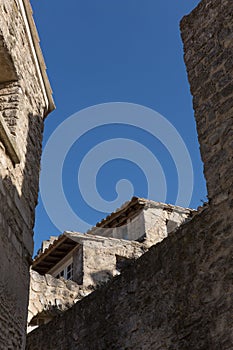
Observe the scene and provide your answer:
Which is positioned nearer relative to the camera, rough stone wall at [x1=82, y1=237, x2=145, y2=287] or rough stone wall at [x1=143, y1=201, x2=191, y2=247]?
rough stone wall at [x1=82, y1=237, x2=145, y2=287]

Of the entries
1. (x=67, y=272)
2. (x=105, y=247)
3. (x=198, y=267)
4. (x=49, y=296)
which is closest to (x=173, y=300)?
(x=198, y=267)

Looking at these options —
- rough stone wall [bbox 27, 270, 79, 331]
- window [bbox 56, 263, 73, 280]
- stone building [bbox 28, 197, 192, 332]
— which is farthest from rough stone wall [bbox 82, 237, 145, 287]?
rough stone wall [bbox 27, 270, 79, 331]

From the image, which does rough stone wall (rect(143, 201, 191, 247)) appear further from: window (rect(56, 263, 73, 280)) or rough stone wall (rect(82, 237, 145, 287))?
window (rect(56, 263, 73, 280))

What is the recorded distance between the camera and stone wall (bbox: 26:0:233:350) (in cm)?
532

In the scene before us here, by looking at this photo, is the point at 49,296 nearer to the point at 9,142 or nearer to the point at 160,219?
the point at 160,219

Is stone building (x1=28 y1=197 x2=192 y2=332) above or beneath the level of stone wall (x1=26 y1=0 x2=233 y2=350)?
above

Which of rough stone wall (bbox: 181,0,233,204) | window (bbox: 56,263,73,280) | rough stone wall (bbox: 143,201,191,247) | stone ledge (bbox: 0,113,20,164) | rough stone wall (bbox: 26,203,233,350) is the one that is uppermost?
rough stone wall (bbox: 143,201,191,247)

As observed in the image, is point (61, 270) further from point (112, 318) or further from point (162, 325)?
point (162, 325)

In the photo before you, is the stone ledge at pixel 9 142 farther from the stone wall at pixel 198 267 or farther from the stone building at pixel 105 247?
the stone building at pixel 105 247

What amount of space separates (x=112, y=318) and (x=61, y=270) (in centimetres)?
859

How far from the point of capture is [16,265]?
512cm

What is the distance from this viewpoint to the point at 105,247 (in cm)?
1498

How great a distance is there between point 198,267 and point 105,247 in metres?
9.48

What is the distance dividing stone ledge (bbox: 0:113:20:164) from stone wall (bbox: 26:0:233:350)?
2100mm
